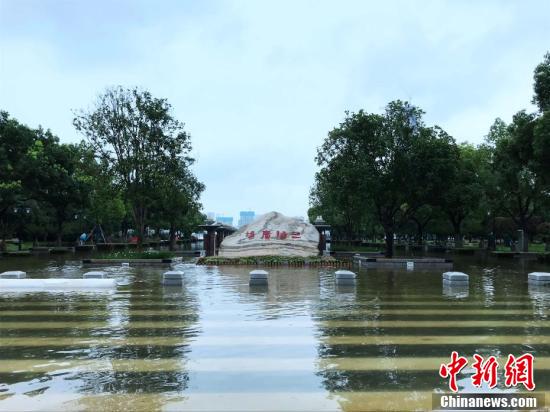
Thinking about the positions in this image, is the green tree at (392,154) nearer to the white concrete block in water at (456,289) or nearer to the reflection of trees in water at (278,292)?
the reflection of trees in water at (278,292)

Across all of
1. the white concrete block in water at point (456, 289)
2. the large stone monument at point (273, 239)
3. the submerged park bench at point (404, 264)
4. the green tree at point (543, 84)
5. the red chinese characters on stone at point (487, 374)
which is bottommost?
the red chinese characters on stone at point (487, 374)

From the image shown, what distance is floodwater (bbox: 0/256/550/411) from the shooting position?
6609 millimetres

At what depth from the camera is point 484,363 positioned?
25.6 ft

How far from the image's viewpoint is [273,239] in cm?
3366

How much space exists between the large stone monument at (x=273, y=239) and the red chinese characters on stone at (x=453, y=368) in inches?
961

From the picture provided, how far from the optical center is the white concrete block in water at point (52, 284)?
17.5m

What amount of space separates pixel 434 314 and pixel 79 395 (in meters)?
8.57

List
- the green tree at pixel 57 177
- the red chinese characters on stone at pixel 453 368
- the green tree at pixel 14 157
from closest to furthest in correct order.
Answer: the red chinese characters on stone at pixel 453 368 < the green tree at pixel 14 157 < the green tree at pixel 57 177

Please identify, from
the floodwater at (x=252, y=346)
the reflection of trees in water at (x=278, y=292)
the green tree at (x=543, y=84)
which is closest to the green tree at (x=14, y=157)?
the reflection of trees in water at (x=278, y=292)

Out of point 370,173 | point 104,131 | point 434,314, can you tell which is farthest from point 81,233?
point 434,314

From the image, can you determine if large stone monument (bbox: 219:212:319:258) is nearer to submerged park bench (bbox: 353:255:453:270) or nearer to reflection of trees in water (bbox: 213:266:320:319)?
submerged park bench (bbox: 353:255:453:270)

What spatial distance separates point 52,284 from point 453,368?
47.6 feet

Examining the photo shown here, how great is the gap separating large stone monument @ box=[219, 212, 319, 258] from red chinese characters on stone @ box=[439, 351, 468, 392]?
24402mm

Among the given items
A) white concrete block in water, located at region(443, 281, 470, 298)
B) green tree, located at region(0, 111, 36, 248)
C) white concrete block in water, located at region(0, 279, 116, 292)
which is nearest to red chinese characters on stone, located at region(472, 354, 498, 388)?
white concrete block in water, located at region(443, 281, 470, 298)
